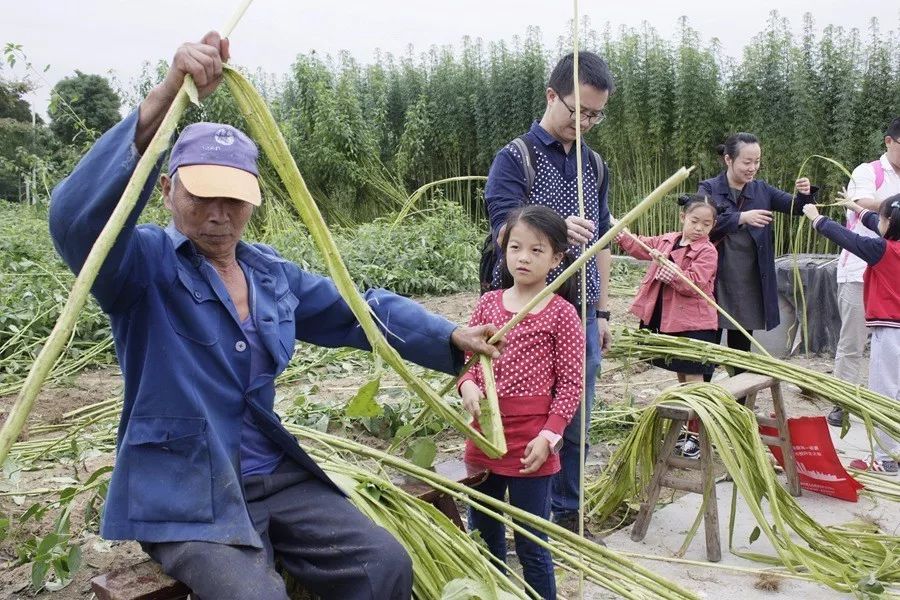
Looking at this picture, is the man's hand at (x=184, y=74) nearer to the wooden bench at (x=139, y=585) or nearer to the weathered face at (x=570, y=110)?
the wooden bench at (x=139, y=585)

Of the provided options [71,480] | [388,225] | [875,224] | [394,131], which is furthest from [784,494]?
[394,131]

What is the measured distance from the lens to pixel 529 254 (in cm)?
254

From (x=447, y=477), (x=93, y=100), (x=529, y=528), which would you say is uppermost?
(x=93, y=100)

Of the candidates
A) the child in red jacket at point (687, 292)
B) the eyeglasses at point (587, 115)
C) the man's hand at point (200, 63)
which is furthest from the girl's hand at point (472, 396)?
the child in red jacket at point (687, 292)

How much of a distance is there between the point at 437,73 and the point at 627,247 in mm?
9470

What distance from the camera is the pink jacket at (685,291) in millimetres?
4227

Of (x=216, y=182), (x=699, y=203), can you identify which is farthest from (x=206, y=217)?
(x=699, y=203)

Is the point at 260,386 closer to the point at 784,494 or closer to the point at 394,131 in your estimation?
the point at 784,494

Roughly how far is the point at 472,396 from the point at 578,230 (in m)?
0.68

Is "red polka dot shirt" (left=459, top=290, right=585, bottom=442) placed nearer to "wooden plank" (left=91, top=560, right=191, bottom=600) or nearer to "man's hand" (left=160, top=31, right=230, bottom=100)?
"wooden plank" (left=91, top=560, right=191, bottom=600)

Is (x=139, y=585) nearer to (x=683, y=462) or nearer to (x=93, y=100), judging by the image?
(x=683, y=462)

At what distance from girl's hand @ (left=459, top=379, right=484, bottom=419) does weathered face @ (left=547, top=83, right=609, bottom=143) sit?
1.03 meters

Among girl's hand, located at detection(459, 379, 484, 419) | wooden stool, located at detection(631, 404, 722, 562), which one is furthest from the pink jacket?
girl's hand, located at detection(459, 379, 484, 419)

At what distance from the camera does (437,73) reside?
13078mm
